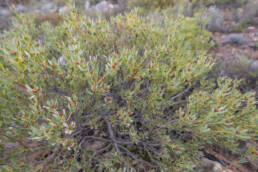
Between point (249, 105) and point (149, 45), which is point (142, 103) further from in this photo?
point (249, 105)

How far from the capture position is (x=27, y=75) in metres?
1.47

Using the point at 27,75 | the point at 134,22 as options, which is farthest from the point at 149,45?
the point at 27,75

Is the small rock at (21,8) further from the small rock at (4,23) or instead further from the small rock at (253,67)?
the small rock at (253,67)

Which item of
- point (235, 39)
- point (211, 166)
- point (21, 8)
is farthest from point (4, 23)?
point (235, 39)

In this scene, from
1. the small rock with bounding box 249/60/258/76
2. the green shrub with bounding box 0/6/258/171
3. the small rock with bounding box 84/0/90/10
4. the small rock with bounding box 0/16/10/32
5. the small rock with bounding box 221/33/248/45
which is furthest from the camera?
the small rock with bounding box 84/0/90/10

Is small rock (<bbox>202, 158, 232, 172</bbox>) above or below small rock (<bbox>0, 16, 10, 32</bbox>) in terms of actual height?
below

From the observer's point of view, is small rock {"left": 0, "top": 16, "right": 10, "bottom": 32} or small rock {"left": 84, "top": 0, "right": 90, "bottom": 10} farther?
small rock {"left": 84, "top": 0, "right": 90, "bottom": 10}

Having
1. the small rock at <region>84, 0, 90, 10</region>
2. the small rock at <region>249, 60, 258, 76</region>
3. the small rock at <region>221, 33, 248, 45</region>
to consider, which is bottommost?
the small rock at <region>249, 60, 258, 76</region>

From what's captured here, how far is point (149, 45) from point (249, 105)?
1.53 meters

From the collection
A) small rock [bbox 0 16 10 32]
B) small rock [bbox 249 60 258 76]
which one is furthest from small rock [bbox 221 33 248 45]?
small rock [bbox 0 16 10 32]

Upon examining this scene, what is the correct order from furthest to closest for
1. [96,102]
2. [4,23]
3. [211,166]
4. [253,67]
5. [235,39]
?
[4,23] → [235,39] → [253,67] → [211,166] → [96,102]

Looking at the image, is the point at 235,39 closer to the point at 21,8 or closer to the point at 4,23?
the point at 4,23

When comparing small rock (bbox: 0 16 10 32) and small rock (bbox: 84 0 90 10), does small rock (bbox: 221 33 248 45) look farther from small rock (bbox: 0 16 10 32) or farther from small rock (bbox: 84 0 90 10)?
small rock (bbox: 0 16 10 32)

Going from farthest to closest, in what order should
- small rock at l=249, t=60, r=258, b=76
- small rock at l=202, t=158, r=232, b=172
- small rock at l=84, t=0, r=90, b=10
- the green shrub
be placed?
small rock at l=84, t=0, r=90, b=10
small rock at l=249, t=60, r=258, b=76
small rock at l=202, t=158, r=232, b=172
the green shrub
